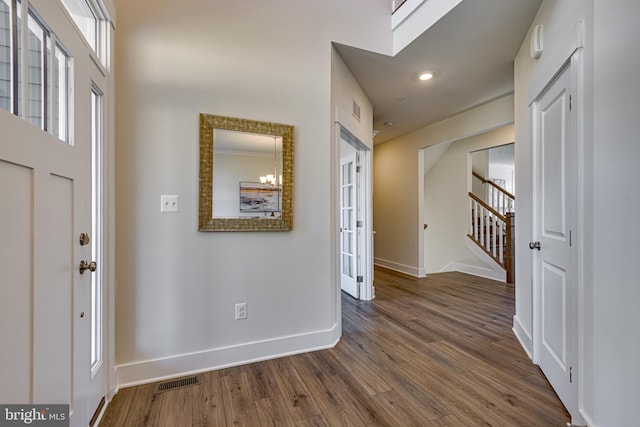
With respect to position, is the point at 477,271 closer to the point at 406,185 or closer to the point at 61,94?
the point at 406,185

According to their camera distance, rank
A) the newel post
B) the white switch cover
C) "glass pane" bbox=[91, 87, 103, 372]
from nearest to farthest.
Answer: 1. "glass pane" bbox=[91, 87, 103, 372]
2. the white switch cover
3. the newel post

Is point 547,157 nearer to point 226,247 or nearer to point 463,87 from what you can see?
point 463,87

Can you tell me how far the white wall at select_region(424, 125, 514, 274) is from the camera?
528 cm

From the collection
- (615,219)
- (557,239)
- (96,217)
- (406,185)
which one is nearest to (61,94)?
(96,217)

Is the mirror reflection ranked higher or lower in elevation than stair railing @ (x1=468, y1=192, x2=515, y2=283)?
higher

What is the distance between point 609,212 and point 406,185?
3908 millimetres

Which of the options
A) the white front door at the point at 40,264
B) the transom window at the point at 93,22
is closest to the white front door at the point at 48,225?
the white front door at the point at 40,264

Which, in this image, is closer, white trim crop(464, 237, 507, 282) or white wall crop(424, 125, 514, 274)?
white trim crop(464, 237, 507, 282)

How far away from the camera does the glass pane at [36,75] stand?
3.20ft

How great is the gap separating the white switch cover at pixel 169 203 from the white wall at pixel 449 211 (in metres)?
4.69

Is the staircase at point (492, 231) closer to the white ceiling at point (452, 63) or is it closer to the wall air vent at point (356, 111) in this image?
the white ceiling at point (452, 63)

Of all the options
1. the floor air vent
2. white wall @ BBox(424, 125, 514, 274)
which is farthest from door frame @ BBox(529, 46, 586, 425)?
white wall @ BBox(424, 125, 514, 274)


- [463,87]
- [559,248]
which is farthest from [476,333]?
[463,87]

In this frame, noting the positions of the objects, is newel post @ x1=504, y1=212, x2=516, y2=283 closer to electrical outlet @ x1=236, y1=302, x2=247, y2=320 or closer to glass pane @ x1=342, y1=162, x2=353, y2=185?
glass pane @ x1=342, y1=162, x2=353, y2=185
